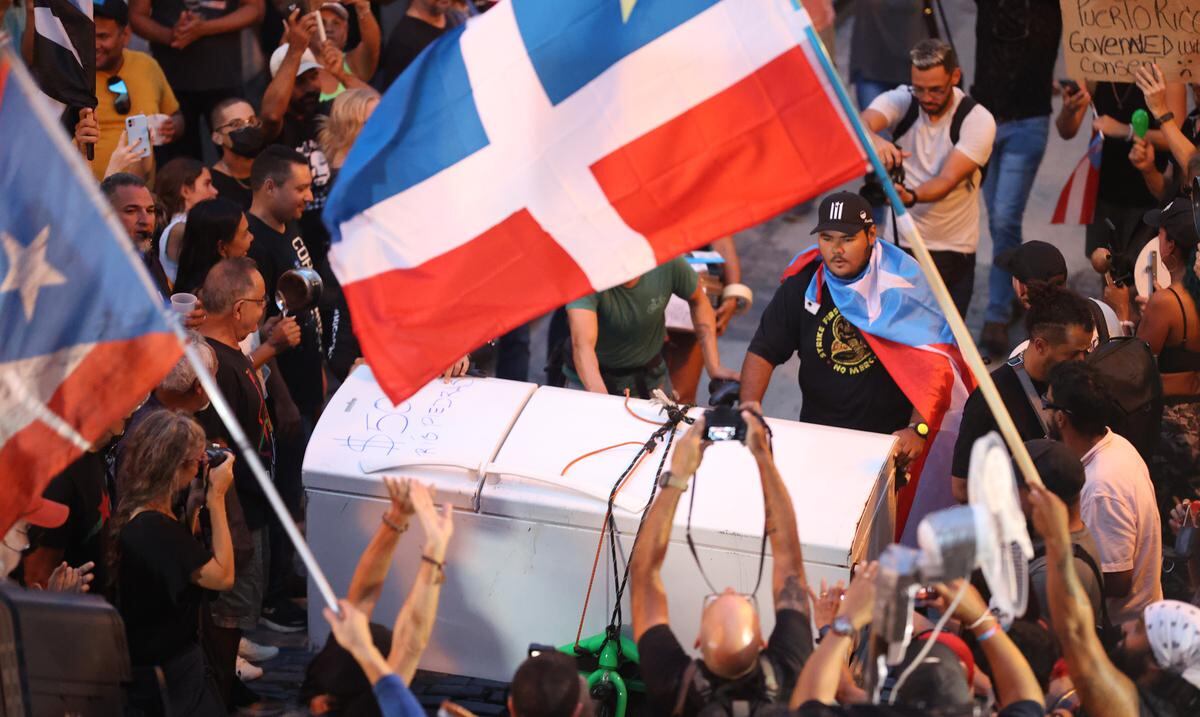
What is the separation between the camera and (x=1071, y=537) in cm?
455

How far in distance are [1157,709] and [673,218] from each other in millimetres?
1964

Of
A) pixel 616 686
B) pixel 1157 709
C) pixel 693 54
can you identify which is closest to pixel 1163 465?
pixel 1157 709

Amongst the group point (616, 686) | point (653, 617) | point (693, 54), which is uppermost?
point (693, 54)

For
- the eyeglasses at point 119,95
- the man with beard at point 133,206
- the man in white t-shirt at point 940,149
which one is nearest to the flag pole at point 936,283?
the man with beard at point 133,206

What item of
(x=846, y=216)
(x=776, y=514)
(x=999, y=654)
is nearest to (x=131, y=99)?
(x=846, y=216)

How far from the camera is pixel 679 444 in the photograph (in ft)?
13.9

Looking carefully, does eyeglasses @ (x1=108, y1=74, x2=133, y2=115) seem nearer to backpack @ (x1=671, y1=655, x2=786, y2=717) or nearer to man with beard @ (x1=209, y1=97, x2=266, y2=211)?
man with beard @ (x1=209, y1=97, x2=266, y2=211)

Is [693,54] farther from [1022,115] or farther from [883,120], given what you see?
[1022,115]

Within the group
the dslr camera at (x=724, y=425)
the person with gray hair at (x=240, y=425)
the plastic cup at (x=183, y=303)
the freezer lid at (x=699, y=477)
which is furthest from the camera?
the plastic cup at (x=183, y=303)

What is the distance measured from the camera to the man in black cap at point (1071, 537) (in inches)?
175

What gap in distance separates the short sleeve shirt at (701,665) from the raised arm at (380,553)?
762 mm

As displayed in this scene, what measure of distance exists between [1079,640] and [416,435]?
2583 millimetres

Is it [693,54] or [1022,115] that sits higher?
[693,54]

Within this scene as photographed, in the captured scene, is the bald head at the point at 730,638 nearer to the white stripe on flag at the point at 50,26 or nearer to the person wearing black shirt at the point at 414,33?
the white stripe on flag at the point at 50,26
